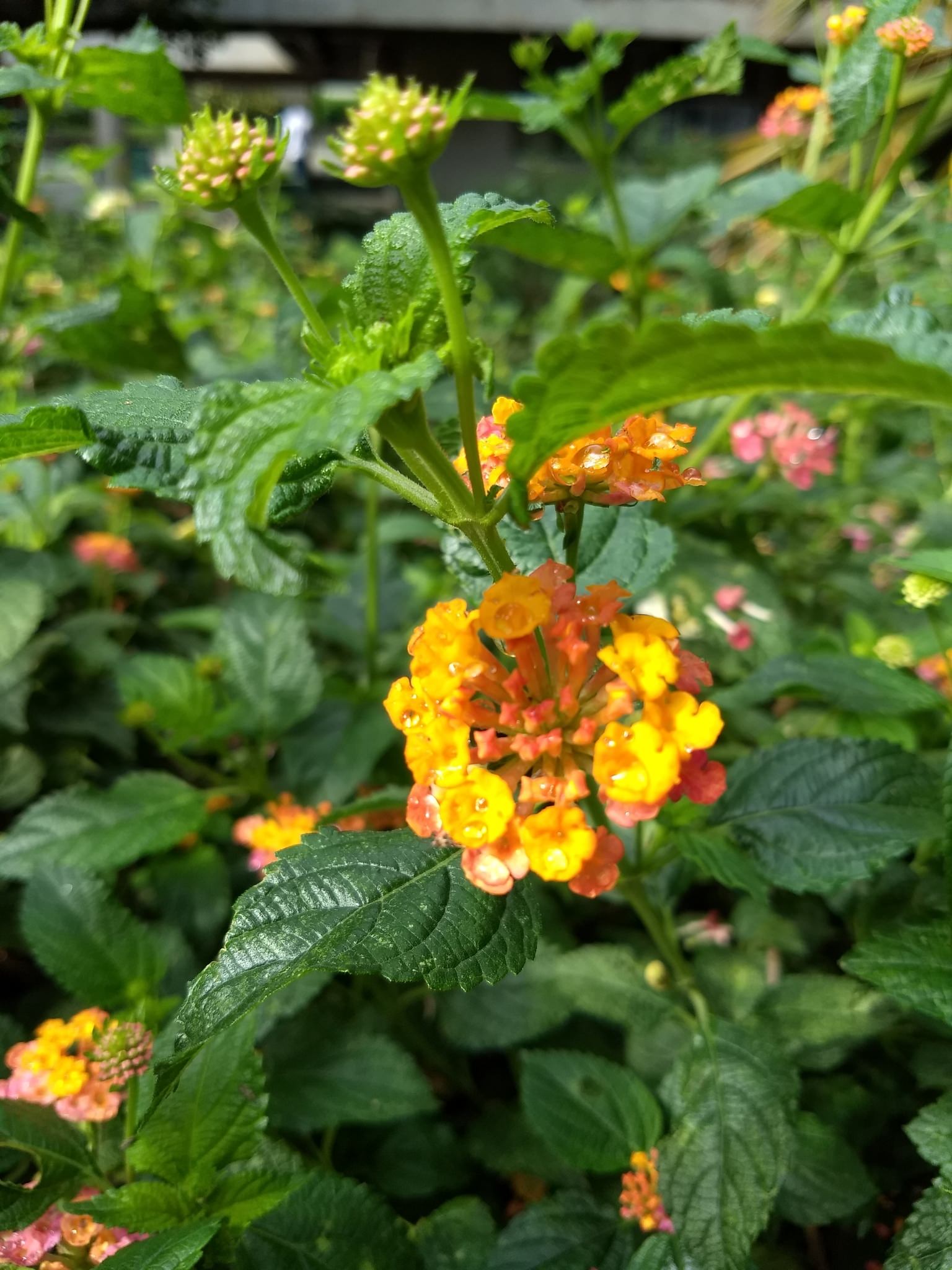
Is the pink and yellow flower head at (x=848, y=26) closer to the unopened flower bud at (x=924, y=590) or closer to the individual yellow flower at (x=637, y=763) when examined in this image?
the unopened flower bud at (x=924, y=590)

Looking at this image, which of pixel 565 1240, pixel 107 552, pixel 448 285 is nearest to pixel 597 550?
pixel 448 285

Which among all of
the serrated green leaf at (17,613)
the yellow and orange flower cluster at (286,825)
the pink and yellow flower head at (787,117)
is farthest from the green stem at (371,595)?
the pink and yellow flower head at (787,117)

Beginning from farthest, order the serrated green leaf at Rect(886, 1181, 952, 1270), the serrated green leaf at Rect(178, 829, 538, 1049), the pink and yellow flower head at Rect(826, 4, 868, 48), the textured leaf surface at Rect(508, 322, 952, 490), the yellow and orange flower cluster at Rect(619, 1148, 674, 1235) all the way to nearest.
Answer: the pink and yellow flower head at Rect(826, 4, 868, 48) → the yellow and orange flower cluster at Rect(619, 1148, 674, 1235) → the serrated green leaf at Rect(886, 1181, 952, 1270) → the serrated green leaf at Rect(178, 829, 538, 1049) → the textured leaf surface at Rect(508, 322, 952, 490)

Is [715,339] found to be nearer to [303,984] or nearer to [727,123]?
[303,984]

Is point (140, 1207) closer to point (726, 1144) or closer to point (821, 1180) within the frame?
point (726, 1144)

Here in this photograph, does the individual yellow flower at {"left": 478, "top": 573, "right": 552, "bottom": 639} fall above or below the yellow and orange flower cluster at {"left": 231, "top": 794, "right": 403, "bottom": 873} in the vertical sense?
above

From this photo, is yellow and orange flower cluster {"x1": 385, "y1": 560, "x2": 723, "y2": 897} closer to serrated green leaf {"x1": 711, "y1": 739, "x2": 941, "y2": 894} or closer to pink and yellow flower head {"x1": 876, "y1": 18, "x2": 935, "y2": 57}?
serrated green leaf {"x1": 711, "y1": 739, "x2": 941, "y2": 894}

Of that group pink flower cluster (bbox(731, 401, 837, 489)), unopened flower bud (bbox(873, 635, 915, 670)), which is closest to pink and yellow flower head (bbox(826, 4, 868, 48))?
pink flower cluster (bbox(731, 401, 837, 489))

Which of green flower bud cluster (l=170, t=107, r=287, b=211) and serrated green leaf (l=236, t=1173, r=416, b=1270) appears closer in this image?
green flower bud cluster (l=170, t=107, r=287, b=211)
